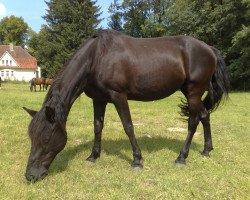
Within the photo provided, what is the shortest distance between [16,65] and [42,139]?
219 ft

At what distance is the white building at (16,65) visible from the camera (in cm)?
6750

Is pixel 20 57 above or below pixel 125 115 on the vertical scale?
above

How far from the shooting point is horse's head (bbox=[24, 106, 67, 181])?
4840mm

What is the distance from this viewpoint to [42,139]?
4871 mm

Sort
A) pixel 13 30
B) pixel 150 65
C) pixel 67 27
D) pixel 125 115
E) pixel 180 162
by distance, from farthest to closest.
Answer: pixel 13 30
pixel 67 27
pixel 180 162
pixel 150 65
pixel 125 115

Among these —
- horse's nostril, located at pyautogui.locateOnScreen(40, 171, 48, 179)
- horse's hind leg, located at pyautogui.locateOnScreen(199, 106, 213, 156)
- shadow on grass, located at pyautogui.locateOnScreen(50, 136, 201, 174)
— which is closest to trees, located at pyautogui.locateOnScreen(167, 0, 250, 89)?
shadow on grass, located at pyautogui.locateOnScreen(50, 136, 201, 174)

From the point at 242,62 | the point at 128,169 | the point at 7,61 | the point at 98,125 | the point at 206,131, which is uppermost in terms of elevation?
the point at 242,62

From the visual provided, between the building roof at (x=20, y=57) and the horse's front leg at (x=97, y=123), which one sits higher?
the building roof at (x=20, y=57)

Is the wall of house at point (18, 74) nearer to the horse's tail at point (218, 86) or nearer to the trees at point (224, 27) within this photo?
the trees at point (224, 27)

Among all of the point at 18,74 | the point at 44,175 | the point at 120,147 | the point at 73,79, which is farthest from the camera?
the point at 18,74

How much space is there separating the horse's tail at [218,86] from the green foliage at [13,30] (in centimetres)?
7722

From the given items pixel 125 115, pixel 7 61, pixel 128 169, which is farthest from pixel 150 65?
pixel 7 61

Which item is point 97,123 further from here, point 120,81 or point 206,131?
point 206,131

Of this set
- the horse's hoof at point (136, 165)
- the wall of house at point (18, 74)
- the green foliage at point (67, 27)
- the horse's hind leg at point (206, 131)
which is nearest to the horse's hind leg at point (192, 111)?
the horse's hind leg at point (206, 131)
